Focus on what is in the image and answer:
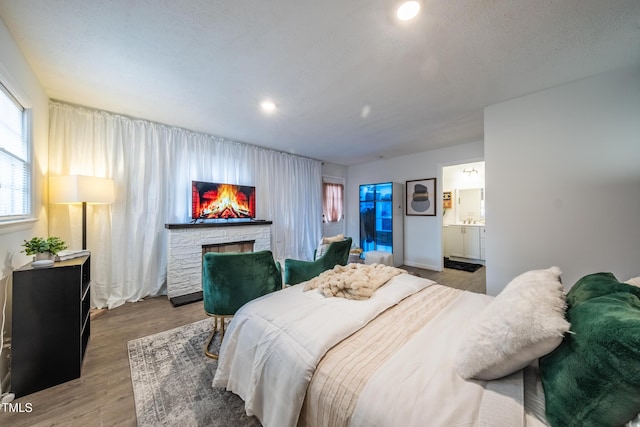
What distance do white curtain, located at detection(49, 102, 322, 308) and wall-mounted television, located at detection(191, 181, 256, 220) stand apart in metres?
0.17

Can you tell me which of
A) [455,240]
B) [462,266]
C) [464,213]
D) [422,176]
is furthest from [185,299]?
[464,213]

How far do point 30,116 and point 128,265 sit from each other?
1.94 m

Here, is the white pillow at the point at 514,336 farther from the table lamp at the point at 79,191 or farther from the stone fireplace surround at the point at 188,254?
the table lamp at the point at 79,191

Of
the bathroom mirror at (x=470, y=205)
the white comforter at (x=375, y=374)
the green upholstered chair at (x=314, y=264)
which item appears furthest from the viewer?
the bathroom mirror at (x=470, y=205)

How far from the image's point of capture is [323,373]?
1.00 m

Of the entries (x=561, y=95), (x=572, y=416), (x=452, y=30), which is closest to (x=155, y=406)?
(x=572, y=416)

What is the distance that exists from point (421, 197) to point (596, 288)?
4216 millimetres

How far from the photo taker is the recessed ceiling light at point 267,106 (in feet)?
9.09

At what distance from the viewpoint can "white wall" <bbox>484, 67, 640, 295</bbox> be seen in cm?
216

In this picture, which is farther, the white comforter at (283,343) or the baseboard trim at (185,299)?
the baseboard trim at (185,299)

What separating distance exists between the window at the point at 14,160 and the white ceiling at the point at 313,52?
1.60 feet

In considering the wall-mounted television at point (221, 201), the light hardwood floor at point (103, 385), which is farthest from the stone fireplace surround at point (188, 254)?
the light hardwood floor at point (103, 385)

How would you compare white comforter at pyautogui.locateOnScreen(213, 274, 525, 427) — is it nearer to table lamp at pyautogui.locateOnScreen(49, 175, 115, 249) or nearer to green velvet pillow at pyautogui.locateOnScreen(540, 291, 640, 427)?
green velvet pillow at pyautogui.locateOnScreen(540, 291, 640, 427)

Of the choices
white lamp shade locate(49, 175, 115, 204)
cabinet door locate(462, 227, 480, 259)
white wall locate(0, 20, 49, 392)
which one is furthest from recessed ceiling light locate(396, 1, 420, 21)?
cabinet door locate(462, 227, 480, 259)
